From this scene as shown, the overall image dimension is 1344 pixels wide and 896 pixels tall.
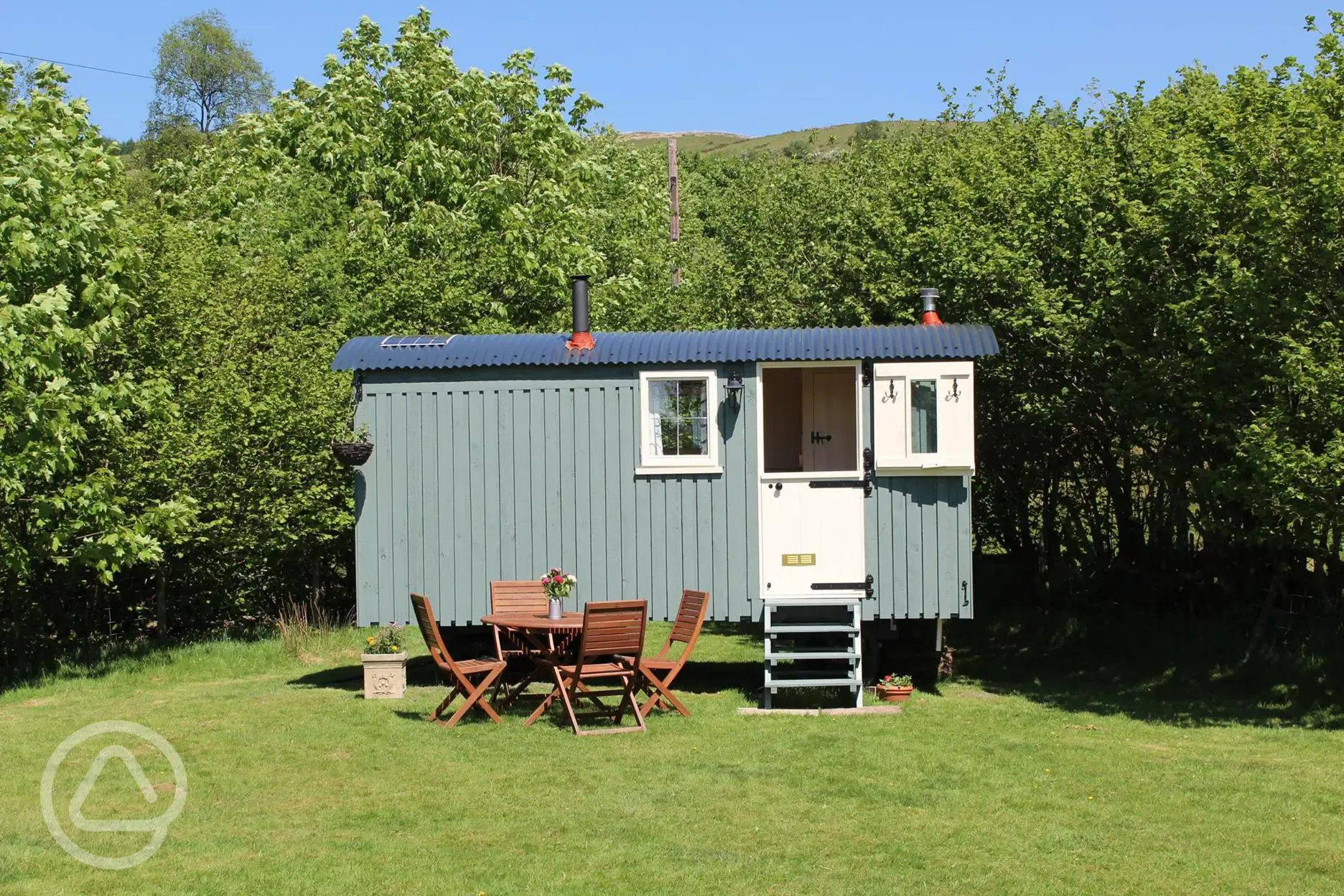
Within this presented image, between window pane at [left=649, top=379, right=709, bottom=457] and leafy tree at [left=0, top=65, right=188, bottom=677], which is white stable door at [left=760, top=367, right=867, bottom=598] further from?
leafy tree at [left=0, top=65, right=188, bottom=677]

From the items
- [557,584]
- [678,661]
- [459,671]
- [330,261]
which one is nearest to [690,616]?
[678,661]

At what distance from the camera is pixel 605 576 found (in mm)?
11492

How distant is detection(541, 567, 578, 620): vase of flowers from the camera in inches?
409

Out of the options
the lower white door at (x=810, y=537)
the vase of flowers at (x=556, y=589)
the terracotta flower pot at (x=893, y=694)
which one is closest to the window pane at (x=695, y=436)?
the lower white door at (x=810, y=537)

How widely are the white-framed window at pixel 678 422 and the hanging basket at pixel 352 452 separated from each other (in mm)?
2228

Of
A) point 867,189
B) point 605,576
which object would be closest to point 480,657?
point 605,576

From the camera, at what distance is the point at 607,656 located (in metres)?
9.99

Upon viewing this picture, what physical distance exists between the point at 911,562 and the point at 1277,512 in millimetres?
2843

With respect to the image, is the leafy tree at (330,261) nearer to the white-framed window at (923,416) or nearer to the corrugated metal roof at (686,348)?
the corrugated metal roof at (686,348)

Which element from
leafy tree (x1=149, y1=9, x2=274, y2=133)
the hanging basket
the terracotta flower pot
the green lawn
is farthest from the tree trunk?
leafy tree (x1=149, y1=9, x2=274, y2=133)

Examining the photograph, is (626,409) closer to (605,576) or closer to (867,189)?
(605,576)

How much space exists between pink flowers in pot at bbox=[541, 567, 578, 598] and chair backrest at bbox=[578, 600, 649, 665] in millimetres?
767

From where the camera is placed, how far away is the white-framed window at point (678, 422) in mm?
11406

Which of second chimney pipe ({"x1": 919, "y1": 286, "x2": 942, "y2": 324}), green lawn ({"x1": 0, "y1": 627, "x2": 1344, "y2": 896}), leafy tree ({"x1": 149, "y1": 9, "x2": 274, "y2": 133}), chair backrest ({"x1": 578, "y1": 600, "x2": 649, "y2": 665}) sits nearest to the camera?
green lawn ({"x1": 0, "y1": 627, "x2": 1344, "y2": 896})
